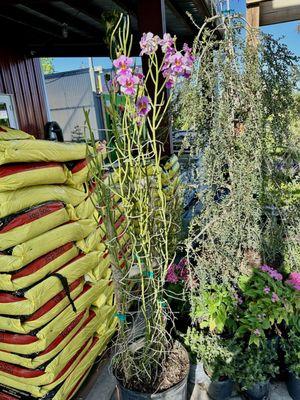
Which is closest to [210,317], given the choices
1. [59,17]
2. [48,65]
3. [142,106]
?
[142,106]

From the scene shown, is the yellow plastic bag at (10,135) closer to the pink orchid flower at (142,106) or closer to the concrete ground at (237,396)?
the pink orchid flower at (142,106)

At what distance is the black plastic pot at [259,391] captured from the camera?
1574 millimetres

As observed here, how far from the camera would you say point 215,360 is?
5.29 feet

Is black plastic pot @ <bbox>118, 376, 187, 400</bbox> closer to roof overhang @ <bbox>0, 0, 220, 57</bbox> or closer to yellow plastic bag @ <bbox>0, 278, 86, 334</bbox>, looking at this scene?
yellow plastic bag @ <bbox>0, 278, 86, 334</bbox>

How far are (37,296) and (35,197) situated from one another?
0.45m

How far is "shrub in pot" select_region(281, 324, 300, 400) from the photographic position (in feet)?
5.23

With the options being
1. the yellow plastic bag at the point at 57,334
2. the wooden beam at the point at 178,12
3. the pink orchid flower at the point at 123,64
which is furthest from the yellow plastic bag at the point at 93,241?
the wooden beam at the point at 178,12

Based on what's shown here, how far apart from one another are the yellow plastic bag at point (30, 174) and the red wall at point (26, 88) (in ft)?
12.2

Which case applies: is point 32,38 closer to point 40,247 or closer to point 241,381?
point 40,247

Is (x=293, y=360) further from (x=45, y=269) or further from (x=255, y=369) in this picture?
(x=45, y=269)

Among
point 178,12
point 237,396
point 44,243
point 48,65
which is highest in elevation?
point 48,65

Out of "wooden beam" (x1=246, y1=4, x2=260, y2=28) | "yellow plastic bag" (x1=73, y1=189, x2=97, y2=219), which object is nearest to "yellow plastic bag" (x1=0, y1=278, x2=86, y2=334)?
"yellow plastic bag" (x1=73, y1=189, x2=97, y2=219)

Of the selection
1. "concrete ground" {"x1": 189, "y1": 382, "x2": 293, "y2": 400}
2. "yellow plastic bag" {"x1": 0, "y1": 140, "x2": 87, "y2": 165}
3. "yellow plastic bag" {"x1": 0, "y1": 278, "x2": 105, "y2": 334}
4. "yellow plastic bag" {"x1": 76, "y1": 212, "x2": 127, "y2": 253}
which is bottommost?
"concrete ground" {"x1": 189, "y1": 382, "x2": 293, "y2": 400}

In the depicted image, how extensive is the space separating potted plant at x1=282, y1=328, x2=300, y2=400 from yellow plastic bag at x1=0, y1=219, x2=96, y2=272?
1274mm
